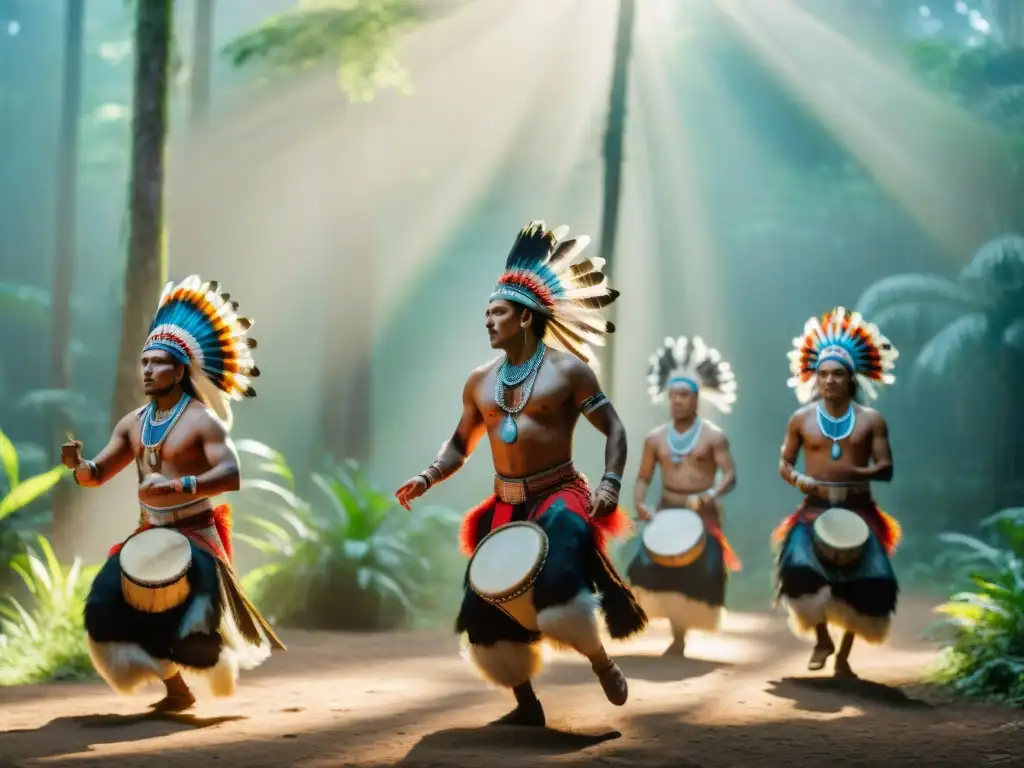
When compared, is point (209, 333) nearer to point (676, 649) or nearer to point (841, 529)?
point (841, 529)

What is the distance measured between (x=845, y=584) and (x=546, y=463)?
273 centimetres

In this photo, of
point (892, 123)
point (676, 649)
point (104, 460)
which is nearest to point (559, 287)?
point (104, 460)

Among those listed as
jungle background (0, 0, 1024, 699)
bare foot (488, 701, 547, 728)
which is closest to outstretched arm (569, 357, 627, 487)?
bare foot (488, 701, 547, 728)

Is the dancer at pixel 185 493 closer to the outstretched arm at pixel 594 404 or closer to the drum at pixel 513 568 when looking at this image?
the drum at pixel 513 568

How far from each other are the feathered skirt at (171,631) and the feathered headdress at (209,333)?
2.52ft

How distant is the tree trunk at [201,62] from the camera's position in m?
21.7

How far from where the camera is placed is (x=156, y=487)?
555cm

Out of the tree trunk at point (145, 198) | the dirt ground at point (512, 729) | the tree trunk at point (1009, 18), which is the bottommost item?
the dirt ground at point (512, 729)

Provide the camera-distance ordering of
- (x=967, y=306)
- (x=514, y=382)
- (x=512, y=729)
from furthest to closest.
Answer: (x=967, y=306) < (x=514, y=382) < (x=512, y=729)

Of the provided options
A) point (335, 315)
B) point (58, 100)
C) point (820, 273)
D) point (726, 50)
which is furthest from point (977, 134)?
point (58, 100)

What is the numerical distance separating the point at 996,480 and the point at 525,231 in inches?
711

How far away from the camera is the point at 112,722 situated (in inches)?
217

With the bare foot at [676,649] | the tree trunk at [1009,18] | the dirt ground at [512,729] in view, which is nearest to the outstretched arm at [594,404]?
the dirt ground at [512,729]

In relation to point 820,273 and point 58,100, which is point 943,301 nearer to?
point 820,273
